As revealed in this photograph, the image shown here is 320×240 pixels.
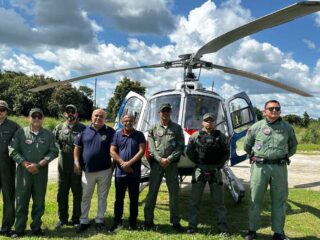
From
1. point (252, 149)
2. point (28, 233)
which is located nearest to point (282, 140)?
point (252, 149)

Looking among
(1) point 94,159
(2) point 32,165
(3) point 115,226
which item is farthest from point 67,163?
(3) point 115,226

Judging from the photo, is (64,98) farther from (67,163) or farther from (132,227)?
(132,227)

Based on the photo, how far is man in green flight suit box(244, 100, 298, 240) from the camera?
17.6 ft

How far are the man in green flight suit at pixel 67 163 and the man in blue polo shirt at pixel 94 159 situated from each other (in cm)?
34

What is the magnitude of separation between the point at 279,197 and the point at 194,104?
7.84ft

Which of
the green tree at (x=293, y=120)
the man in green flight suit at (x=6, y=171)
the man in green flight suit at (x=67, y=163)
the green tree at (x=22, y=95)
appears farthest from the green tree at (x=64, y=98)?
the man in green flight suit at (x=6, y=171)

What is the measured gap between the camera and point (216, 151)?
5.60 meters

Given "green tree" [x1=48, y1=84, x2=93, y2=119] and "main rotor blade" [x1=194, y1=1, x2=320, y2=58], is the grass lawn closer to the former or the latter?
"main rotor blade" [x1=194, y1=1, x2=320, y2=58]

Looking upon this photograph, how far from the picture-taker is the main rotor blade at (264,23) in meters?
4.38

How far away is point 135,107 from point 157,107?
729 mm

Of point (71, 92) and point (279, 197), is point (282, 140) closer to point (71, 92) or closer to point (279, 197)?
point (279, 197)

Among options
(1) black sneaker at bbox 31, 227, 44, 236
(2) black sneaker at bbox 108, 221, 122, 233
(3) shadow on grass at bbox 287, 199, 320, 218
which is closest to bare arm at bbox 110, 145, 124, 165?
(2) black sneaker at bbox 108, 221, 122, 233

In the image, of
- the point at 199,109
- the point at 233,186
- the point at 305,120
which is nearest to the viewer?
the point at 199,109

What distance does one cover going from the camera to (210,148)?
18.3 feet
